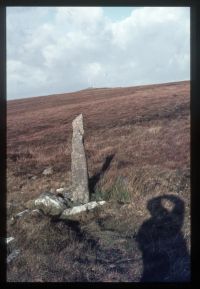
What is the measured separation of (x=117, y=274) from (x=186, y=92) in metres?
2.79

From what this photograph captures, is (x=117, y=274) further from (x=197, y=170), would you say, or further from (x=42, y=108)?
(x=42, y=108)

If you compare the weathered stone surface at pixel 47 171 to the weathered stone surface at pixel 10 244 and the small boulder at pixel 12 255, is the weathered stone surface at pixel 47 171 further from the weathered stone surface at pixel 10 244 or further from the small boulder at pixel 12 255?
the small boulder at pixel 12 255

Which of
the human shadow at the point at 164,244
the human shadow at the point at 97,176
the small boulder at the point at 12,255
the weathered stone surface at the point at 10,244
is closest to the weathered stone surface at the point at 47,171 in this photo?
the human shadow at the point at 97,176

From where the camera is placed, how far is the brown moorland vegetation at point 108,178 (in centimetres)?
730

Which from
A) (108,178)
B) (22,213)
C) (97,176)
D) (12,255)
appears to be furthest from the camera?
(97,176)

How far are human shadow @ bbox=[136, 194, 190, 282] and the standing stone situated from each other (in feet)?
3.73

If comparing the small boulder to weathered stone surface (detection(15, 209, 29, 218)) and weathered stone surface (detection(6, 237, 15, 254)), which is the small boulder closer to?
weathered stone surface (detection(6, 237, 15, 254))

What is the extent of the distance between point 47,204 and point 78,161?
3.32 feet

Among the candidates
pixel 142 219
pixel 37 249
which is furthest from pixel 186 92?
pixel 37 249

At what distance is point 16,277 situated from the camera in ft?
23.3

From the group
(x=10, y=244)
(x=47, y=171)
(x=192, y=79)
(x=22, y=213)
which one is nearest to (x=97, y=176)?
(x=47, y=171)

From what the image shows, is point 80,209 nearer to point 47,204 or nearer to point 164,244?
point 47,204

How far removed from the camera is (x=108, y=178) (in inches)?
323

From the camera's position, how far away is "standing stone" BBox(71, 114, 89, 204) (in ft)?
26.8
